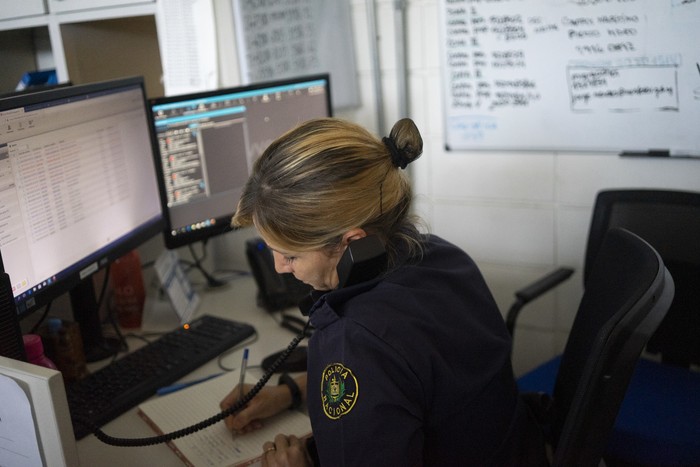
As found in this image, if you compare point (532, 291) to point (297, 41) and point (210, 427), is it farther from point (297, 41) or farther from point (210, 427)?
point (297, 41)

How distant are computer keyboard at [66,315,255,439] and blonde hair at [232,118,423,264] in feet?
1.61

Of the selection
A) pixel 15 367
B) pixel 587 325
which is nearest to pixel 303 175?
pixel 15 367

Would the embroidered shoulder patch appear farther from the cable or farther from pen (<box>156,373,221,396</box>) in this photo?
pen (<box>156,373,221,396</box>)

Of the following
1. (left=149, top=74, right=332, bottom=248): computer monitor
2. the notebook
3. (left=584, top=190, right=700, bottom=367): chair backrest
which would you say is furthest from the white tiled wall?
the notebook

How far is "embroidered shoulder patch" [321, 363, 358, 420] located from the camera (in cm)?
94

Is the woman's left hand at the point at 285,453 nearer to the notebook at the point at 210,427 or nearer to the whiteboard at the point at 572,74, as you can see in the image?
the notebook at the point at 210,427

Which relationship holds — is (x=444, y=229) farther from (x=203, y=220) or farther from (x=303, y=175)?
(x=303, y=175)

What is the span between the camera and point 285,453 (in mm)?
1130

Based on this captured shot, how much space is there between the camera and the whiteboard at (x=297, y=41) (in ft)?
7.06

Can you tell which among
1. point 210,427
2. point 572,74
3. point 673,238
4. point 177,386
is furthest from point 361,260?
point 572,74

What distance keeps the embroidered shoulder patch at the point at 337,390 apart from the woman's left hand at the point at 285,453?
0.18 m

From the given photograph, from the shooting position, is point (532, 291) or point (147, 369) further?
point (532, 291)

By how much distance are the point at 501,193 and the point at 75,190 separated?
49.2 inches

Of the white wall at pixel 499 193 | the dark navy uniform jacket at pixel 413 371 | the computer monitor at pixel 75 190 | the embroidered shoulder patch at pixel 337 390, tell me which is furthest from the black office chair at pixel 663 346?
the computer monitor at pixel 75 190
